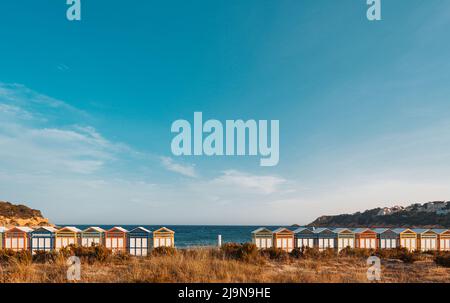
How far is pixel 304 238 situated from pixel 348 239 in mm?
2626

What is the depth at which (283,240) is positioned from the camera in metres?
16.3

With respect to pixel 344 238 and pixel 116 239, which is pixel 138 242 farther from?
pixel 344 238

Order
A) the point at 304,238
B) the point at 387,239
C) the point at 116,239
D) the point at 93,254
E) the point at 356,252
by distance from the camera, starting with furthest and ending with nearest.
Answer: the point at 387,239 → the point at 304,238 → the point at 356,252 → the point at 116,239 → the point at 93,254

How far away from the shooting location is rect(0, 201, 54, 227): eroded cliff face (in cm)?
5820

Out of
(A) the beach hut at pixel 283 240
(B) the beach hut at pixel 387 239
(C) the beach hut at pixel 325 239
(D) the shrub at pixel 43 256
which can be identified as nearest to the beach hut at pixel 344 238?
(C) the beach hut at pixel 325 239

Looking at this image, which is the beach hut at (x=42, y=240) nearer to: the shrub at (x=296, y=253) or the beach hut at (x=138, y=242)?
the beach hut at (x=138, y=242)

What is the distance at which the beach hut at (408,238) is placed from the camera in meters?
18.3

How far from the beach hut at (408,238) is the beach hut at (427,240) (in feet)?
1.38

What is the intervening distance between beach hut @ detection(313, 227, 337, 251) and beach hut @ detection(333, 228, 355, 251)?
0.72 ft

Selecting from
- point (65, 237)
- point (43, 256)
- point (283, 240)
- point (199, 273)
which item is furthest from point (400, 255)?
point (65, 237)
